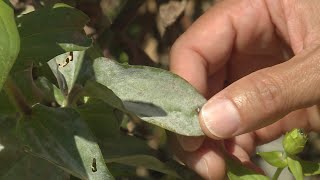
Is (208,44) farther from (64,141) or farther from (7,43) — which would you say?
(7,43)

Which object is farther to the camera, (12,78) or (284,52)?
(284,52)

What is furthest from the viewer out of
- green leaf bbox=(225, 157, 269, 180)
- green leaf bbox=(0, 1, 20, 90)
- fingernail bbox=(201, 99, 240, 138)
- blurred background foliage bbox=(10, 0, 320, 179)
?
blurred background foliage bbox=(10, 0, 320, 179)

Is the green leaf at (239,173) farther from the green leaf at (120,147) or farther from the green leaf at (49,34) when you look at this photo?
the green leaf at (49,34)

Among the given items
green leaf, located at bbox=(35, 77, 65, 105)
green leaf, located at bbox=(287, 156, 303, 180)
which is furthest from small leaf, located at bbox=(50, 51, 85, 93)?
green leaf, located at bbox=(287, 156, 303, 180)

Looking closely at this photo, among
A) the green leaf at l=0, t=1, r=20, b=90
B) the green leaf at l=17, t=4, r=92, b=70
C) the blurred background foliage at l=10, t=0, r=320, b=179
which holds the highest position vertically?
the green leaf at l=0, t=1, r=20, b=90

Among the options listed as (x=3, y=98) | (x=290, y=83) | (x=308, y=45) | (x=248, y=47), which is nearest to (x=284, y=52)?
(x=248, y=47)

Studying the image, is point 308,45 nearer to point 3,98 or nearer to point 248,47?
point 248,47

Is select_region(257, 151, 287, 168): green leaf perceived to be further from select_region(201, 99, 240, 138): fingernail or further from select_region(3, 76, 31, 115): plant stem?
select_region(3, 76, 31, 115): plant stem
